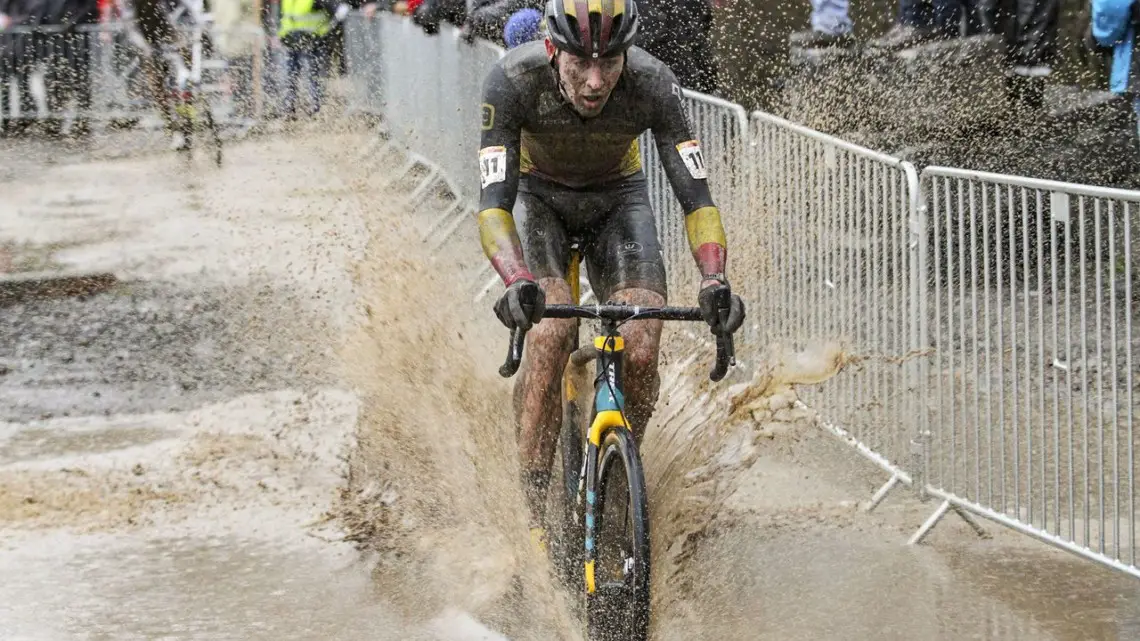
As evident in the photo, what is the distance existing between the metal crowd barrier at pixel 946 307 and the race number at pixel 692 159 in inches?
44.2

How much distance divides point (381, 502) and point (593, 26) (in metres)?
2.69

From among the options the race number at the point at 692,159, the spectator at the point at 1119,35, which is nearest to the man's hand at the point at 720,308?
the race number at the point at 692,159

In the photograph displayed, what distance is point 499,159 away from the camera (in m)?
5.58

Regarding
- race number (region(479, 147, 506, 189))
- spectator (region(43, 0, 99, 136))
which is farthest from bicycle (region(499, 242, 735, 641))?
spectator (region(43, 0, 99, 136))

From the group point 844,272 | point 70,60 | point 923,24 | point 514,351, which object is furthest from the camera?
point 70,60

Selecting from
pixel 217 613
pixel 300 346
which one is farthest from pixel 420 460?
pixel 300 346

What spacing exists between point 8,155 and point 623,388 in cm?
1440

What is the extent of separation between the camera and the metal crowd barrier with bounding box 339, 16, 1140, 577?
559 centimetres

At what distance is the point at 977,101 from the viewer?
12055 mm

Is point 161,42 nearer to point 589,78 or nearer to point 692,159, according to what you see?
point 692,159

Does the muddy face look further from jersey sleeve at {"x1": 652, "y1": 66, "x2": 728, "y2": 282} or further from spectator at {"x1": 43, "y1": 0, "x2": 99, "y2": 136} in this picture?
spectator at {"x1": 43, "y1": 0, "x2": 99, "y2": 136}

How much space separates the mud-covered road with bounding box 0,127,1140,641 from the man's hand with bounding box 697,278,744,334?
1.15 m

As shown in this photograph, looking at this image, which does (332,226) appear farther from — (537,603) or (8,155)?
(537,603)

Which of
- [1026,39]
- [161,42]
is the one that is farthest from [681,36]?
[161,42]
